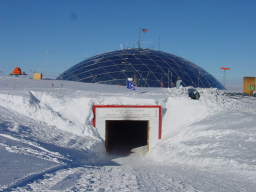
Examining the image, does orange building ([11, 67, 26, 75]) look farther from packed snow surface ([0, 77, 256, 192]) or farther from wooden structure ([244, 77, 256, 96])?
wooden structure ([244, 77, 256, 96])

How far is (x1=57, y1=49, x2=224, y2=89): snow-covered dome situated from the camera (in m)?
23.3

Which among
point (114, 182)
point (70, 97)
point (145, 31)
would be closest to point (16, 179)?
point (114, 182)

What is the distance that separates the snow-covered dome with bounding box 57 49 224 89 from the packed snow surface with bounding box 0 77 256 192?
6.32m

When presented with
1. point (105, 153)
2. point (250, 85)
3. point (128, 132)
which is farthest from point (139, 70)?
point (105, 153)

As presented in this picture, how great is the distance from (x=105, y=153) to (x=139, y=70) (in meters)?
12.8

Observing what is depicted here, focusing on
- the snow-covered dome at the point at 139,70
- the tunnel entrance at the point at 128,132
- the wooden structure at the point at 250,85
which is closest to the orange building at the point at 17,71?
the snow-covered dome at the point at 139,70

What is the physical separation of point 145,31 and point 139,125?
9.70m

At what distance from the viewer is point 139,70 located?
2414cm

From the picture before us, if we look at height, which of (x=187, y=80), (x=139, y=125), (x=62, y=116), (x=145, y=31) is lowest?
(x=139, y=125)

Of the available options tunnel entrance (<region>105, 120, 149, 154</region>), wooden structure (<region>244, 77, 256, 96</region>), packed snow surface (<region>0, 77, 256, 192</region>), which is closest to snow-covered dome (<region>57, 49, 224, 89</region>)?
tunnel entrance (<region>105, 120, 149, 154</region>)

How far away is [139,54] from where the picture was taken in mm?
27812

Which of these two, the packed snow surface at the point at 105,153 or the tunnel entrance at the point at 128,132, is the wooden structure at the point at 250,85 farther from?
the tunnel entrance at the point at 128,132

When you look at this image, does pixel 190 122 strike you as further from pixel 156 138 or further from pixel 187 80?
pixel 187 80

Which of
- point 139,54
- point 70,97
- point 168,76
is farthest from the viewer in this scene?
point 139,54
